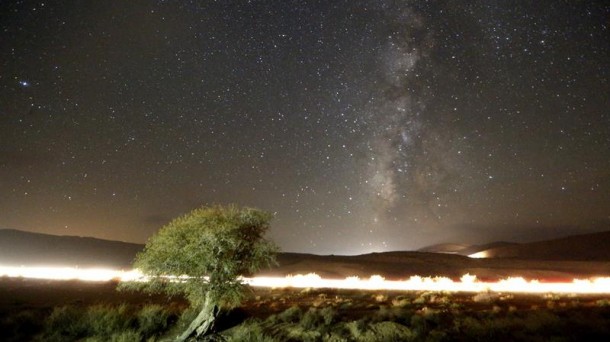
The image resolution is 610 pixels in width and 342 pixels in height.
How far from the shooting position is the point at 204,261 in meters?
16.6

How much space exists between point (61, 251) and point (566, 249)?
124 metres

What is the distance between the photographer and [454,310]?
67.3ft

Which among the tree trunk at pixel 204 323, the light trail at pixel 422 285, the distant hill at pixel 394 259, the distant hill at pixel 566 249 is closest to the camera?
the tree trunk at pixel 204 323

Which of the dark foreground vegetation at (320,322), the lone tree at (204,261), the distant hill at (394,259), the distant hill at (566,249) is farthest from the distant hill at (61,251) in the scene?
the distant hill at (566,249)

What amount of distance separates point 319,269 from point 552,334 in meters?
46.1

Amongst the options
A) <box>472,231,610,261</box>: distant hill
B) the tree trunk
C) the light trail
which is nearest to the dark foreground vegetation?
the tree trunk

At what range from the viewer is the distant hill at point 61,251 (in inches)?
3009

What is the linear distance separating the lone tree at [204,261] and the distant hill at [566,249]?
8883 cm

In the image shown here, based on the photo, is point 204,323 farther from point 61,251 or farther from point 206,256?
point 61,251

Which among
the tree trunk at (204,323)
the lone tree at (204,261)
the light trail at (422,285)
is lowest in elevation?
the light trail at (422,285)

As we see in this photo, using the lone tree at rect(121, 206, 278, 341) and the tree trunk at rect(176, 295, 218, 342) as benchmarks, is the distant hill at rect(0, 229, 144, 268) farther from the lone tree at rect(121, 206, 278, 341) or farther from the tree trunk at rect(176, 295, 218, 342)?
the tree trunk at rect(176, 295, 218, 342)

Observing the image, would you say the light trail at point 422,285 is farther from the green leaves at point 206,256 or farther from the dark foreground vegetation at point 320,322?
the green leaves at point 206,256

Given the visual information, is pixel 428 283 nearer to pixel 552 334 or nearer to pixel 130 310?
pixel 552 334

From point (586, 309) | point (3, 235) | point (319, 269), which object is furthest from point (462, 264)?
point (3, 235)
